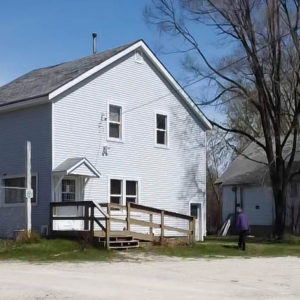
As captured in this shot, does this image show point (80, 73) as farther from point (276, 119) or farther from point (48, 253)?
point (276, 119)

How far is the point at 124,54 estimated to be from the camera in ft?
91.2

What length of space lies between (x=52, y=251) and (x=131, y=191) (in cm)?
784

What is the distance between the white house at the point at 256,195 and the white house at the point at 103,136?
10.1 metres

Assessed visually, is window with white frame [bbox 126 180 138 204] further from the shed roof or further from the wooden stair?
the shed roof

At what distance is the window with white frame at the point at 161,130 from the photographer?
97.3 ft

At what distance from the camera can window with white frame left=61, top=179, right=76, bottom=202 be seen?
2547 cm

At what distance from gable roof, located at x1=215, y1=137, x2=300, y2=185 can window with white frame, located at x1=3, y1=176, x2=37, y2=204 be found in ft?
62.0

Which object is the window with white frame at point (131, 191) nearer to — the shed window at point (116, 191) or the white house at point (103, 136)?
the white house at point (103, 136)

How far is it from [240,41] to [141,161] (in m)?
8.85

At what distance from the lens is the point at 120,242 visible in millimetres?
22672

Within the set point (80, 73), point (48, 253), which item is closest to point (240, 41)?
point (80, 73)

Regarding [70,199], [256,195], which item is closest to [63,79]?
[70,199]

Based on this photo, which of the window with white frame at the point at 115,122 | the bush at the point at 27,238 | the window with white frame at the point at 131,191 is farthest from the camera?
the window with white frame at the point at 131,191

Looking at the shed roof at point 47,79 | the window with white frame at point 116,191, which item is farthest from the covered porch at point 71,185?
the shed roof at point 47,79
